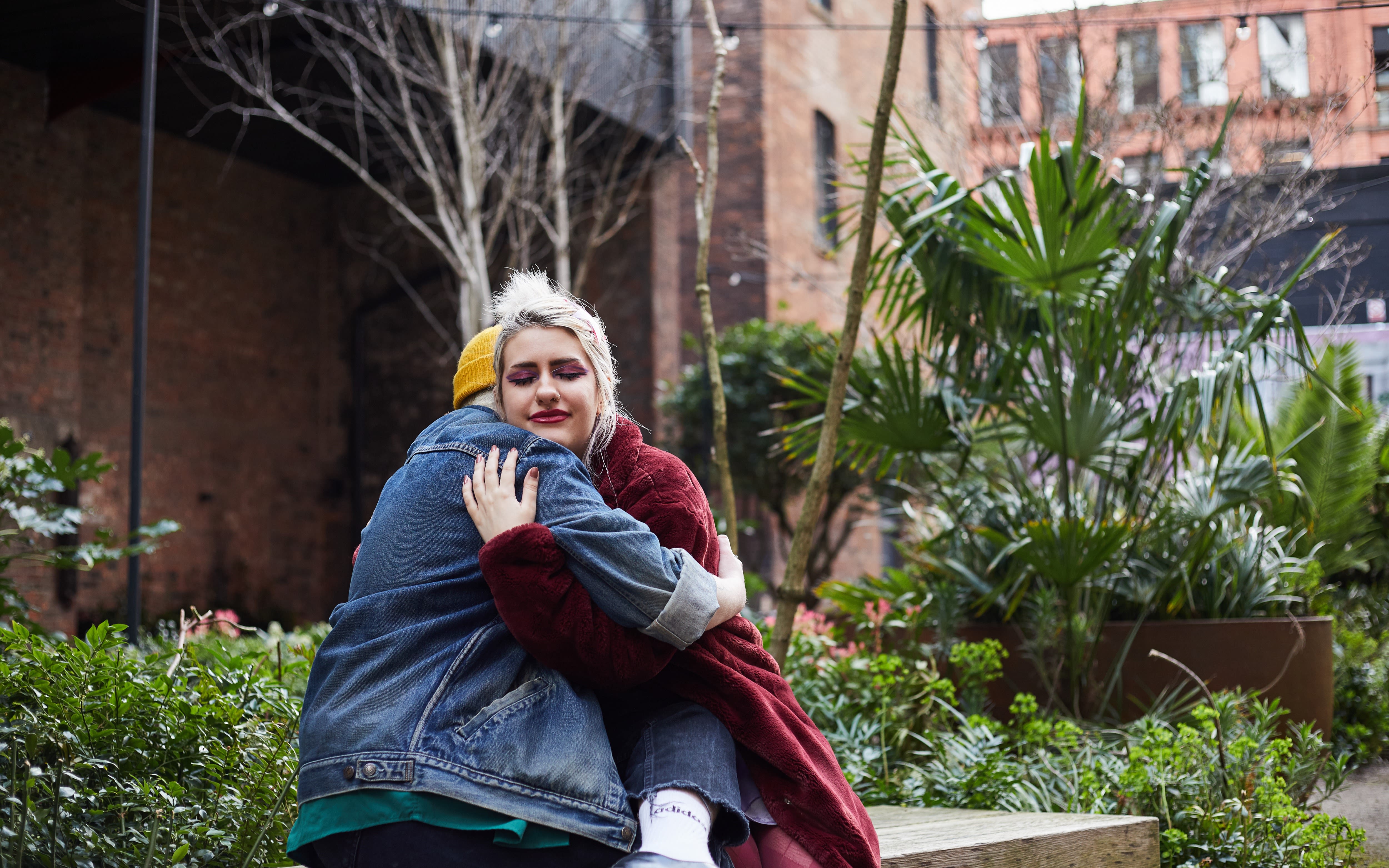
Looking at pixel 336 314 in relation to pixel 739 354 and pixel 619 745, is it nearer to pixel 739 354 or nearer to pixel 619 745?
pixel 739 354

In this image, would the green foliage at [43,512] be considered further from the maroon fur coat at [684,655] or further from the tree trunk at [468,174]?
the tree trunk at [468,174]

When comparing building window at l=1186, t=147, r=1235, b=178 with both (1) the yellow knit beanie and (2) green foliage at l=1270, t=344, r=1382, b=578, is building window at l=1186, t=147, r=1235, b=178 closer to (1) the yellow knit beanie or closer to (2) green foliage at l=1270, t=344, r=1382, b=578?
(2) green foliage at l=1270, t=344, r=1382, b=578

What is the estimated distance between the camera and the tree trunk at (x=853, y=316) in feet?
11.8

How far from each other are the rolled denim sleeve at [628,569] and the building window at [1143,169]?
6533mm

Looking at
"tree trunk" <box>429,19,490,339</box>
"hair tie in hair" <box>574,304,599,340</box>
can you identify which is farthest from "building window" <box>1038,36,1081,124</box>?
"hair tie in hair" <box>574,304,599,340</box>

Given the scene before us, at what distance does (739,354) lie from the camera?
38.5 feet

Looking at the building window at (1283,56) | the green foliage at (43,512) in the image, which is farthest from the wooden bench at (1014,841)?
the building window at (1283,56)

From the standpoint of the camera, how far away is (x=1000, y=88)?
30.8 ft

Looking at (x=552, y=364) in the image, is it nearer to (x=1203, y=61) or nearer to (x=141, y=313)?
(x=141, y=313)

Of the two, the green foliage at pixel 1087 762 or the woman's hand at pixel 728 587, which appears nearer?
the woman's hand at pixel 728 587

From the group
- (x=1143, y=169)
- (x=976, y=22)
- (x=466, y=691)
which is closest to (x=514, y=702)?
(x=466, y=691)

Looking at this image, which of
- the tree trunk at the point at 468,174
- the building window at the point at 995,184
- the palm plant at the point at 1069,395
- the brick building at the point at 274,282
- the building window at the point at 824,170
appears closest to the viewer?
the palm plant at the point at 1069,395

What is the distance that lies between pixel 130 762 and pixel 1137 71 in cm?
1003

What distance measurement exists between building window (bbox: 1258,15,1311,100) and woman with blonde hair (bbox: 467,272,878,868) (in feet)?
25.5
